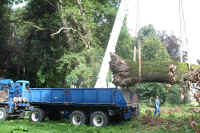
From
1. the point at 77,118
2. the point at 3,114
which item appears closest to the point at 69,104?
the point at 77,118

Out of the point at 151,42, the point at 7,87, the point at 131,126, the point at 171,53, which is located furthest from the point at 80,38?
the point at 171,53

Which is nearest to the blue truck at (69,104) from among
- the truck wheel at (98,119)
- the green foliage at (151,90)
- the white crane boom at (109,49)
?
the truck wheel at (98,119)

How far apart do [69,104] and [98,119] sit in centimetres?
170

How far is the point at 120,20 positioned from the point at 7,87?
8668 mm

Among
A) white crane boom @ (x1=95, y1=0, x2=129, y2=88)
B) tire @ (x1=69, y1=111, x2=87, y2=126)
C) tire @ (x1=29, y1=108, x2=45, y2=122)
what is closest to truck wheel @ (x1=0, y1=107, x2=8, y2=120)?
tire @ (x1=29, y1=108, x2=45, y2=122)

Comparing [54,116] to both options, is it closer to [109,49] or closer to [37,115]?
[37,115]

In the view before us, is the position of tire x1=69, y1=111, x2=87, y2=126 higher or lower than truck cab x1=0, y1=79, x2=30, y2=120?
lower

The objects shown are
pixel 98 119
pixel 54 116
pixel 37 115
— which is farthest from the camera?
pixel 54 116

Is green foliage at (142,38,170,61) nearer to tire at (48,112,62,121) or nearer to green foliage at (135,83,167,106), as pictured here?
green foliage at (135,83,167,106)

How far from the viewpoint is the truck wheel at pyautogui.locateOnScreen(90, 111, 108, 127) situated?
11.6 meters

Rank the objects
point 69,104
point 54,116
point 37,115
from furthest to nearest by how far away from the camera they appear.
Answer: point 54,116 < point 37,115 < point 69,104

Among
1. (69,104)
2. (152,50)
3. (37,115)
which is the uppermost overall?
(152,50)

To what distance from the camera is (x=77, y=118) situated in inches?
491

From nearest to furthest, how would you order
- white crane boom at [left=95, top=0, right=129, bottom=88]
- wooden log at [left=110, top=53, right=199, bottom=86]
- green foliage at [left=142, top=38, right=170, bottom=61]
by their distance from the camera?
wooden log at [left=110, top=53, right=199, bottom=86] → white crane boom at [left=95, top=0, right=129, bottom=88] → green foliage at [left=142, top=38, right=170, bottom=61]
